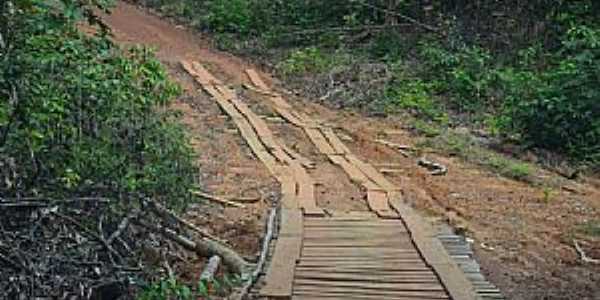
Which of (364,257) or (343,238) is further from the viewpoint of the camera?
(343,238)

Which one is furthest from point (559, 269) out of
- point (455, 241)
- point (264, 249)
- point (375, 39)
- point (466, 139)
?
point (375, 39)

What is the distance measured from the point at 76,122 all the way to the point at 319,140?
572cm

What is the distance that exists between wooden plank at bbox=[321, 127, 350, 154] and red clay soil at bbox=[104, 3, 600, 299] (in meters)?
0.16

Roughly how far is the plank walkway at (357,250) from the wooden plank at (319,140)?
76 centimetres

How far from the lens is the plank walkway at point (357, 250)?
6207 millimetres

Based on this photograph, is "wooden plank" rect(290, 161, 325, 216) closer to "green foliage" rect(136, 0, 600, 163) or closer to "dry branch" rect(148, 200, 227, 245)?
"dry branch" rect(148, 200, 227, 245)

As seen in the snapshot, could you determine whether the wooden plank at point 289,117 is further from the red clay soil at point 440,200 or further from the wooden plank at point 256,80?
the wooden plank at point 256,80

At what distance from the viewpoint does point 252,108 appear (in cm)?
1366

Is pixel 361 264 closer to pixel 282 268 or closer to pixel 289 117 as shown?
pixel 282 268

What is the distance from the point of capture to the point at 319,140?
11.8 metres

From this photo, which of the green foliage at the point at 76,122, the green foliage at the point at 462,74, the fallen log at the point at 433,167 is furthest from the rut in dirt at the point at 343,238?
the green foliage at the point at 462,74

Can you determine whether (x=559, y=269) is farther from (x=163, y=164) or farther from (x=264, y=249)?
(x=163, y=164)

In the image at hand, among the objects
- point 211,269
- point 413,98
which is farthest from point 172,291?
point 413,98

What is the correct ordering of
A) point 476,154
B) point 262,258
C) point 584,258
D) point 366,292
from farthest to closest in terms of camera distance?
point 476,154 < point 584,258 < point 262,258 < point 366,292
